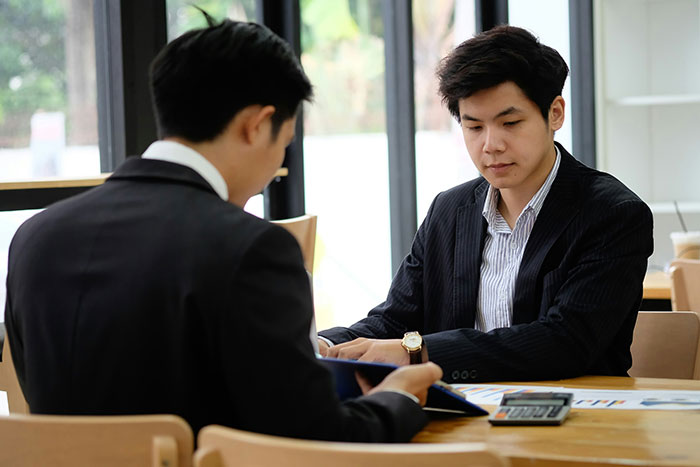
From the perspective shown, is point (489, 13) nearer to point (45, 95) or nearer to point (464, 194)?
point (45, 95)

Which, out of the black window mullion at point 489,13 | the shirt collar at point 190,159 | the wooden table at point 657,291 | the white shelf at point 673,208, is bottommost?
the wooden table at point 657,291

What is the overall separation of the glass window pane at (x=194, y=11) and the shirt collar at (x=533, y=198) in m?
1.50

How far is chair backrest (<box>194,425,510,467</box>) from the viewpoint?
103 cm

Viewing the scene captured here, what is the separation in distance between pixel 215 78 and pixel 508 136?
38.2 inches

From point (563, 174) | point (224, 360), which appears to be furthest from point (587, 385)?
point (224, 360)

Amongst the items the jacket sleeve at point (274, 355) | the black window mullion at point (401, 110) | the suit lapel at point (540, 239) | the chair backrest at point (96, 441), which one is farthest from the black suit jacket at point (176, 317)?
the black window mullion at point (401, 110)

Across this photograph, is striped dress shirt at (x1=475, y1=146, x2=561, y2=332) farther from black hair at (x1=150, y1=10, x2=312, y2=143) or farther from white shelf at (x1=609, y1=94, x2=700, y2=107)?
white shelf at (x1=609, y1=94, x2=700, y2=107)

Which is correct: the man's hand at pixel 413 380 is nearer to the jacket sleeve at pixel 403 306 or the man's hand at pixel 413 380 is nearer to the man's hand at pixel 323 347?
the man's hand at pixel 323 347

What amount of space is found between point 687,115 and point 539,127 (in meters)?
3.07

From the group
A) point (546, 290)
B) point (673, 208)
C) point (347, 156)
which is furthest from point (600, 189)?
point (673, 208)

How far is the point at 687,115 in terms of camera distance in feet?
16.3

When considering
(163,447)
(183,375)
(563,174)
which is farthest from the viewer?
(563,174)

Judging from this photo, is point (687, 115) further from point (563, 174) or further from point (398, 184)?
point (563, 174)

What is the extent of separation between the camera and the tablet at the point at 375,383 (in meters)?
1.55
